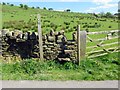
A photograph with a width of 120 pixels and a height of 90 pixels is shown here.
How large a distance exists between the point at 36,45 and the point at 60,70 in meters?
2.20

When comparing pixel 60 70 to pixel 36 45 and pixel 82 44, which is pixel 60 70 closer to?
pixel 82 44

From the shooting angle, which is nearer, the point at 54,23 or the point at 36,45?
the point at 36,45

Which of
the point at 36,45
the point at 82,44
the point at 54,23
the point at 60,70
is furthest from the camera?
the point at 54,23

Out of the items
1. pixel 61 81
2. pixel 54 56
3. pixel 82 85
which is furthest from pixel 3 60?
pixel 82 85

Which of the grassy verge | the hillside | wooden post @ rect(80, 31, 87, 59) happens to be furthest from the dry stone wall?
the hillside

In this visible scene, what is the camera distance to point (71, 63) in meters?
12.1

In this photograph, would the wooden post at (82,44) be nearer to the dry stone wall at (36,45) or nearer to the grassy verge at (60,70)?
the dry stone wall at (36,45)

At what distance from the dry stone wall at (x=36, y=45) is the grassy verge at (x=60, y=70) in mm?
583

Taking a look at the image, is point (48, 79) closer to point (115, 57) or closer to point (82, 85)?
point (82, 85)

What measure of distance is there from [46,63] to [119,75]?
2.93 meters

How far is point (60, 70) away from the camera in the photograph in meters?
11.6

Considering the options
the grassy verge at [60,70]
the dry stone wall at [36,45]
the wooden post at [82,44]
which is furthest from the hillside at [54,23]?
the grassy verge at [60,70]

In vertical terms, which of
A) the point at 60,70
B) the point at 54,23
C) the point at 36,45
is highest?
the point at 54,23

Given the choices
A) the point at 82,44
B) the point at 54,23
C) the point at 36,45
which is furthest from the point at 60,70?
the point at 54,23
